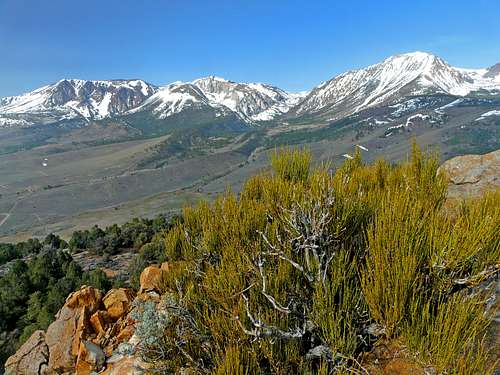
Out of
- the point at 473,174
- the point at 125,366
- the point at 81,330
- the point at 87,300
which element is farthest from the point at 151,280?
the point at 473,174

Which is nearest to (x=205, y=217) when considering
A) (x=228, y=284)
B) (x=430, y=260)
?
(x=228, y=284)

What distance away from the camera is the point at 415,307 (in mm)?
3174

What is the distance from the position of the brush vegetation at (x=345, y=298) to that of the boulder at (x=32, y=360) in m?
5.89

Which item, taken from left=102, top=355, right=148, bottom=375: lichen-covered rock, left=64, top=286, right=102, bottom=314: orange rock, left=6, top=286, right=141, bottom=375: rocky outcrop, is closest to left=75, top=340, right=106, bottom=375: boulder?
left=6, top=286, right=141, bottom=375: rocky outcrop

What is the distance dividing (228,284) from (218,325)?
0.57 m

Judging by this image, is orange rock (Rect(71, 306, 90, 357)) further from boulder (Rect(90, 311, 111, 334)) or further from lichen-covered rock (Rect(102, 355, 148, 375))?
lichen-covered rock (Rect(102, 355, 148, 375))

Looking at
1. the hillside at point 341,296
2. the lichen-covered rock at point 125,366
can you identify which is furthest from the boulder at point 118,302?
the hillside at point 341,296

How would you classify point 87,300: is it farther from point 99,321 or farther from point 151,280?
point 151,280

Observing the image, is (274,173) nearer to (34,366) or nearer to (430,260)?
(430,260)

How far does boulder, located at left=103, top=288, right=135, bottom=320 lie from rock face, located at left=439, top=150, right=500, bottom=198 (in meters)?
9.45

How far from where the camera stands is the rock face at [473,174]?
952 cm

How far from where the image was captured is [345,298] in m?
3.68

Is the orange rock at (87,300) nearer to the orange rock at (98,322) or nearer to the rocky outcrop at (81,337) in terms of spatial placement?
the rocky outcrop at (81,337)

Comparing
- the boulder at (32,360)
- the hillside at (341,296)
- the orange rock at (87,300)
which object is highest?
the hillside at (341,296)
